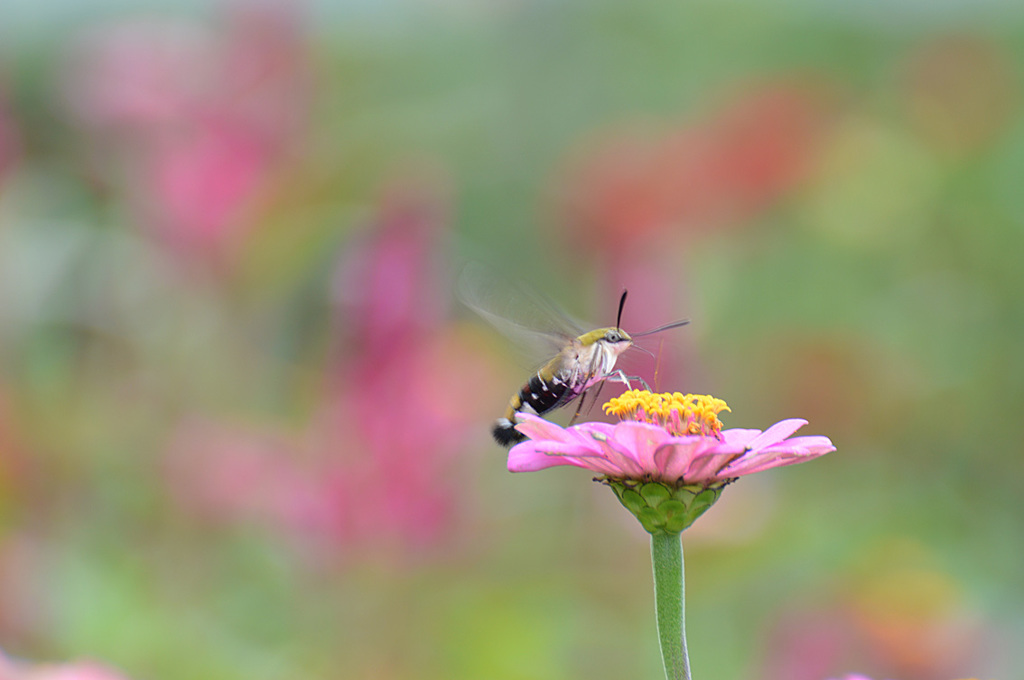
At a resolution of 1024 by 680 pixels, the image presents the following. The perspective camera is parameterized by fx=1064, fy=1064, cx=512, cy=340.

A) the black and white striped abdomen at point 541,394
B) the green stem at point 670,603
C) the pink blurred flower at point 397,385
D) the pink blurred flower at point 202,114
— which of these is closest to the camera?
the green stem at point 670,603

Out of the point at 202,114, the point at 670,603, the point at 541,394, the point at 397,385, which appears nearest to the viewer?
the point at 670,603

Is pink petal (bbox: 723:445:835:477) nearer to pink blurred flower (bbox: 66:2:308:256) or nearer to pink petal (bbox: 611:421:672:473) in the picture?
pink petal (bbox: 611:421:672:473)

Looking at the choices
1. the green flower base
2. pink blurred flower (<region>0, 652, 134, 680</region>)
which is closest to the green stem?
the green flower base

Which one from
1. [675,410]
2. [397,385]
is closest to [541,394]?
[675,410]

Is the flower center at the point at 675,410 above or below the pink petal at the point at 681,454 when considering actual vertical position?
above

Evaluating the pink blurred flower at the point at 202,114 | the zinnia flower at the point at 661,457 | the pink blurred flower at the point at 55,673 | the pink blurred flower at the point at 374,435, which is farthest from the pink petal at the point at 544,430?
the pink blurred flower at the point at 202,114

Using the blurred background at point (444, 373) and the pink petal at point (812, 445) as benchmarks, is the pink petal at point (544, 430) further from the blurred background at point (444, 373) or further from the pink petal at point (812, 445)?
the blurred background at point (444, 373)

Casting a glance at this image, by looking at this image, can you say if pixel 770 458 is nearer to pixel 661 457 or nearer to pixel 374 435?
pixel 661 457

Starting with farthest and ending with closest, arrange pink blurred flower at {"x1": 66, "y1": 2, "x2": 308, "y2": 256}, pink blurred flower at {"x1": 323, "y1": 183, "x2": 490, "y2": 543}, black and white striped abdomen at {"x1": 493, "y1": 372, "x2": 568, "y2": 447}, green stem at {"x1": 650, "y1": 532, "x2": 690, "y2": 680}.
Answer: pink blurred flower at {"x1": 66, "y1": 2, "x2": 308, "y2": 256} < pink blurred flower at {"x1": 323, "y1": 183, "x2": 490, "y2": 543} < black and white striped abdomen at {"x1": 493, "y1": 372, "x2": 568, "y2": 447} < green stem at {"x1": 650, "y1": 532, "x2": 690, "y2": 680}
